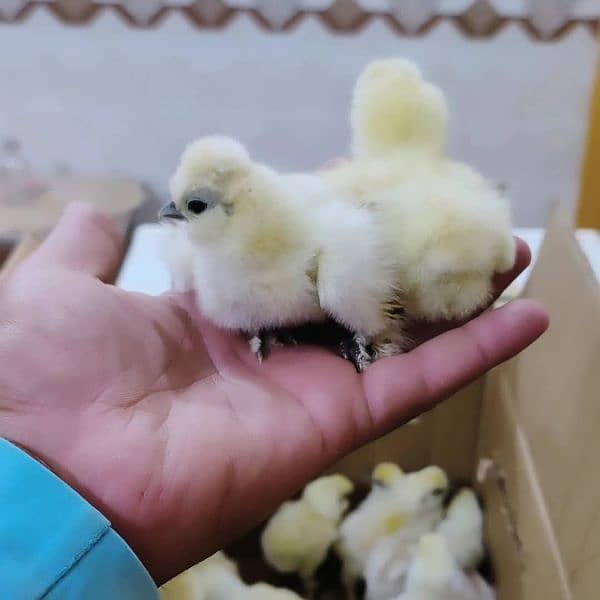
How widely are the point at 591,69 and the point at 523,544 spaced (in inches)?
39.6

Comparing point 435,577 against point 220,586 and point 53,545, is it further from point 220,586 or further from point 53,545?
point 53,545

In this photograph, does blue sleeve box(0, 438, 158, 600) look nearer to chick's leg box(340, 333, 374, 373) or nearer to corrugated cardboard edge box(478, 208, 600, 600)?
chick's leg box(340, 333, 374, 373)

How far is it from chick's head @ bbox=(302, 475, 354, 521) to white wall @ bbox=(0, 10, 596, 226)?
0.77 m

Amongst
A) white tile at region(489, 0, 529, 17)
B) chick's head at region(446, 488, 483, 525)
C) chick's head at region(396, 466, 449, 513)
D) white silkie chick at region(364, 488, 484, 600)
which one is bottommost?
white silkie chick at region(364, 488, 484, 600)

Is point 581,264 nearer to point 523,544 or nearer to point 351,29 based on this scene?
point 523,544

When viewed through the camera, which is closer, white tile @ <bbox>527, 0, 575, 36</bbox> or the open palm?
the open palm

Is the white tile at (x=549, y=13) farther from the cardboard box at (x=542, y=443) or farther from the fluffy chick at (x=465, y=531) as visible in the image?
the fluffy chick at (x=465, y=531)

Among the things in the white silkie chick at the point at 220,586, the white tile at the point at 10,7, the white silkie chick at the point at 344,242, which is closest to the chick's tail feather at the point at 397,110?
the white silkie chick at the point at 344,242

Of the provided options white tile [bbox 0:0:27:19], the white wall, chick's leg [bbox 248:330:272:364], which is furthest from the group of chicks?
white tile [bbox 0:0:27:19]

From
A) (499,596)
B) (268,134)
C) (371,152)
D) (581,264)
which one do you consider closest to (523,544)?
(499,596)

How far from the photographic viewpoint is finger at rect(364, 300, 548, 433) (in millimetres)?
657

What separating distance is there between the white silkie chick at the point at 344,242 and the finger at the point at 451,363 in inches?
1.5

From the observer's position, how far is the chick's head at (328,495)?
1.10 m

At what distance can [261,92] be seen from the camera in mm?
1591
